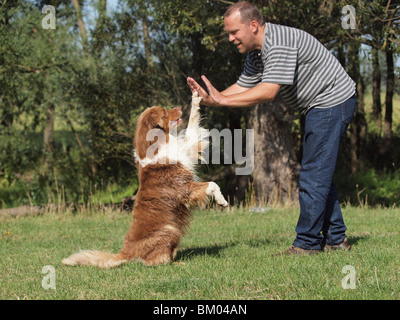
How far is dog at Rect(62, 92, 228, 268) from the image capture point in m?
4.89

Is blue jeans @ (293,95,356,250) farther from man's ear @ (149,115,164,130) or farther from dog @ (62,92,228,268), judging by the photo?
man's ear @ (149,115,164,130)

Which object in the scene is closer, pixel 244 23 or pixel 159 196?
pixel 244 23

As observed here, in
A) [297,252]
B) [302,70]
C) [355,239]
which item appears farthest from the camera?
[355,239]

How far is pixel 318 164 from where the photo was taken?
4.86m

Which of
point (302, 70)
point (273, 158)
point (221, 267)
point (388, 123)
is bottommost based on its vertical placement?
point (221, 267)

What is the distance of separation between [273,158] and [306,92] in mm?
6037

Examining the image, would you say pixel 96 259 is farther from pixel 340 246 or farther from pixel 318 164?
pixel 340 246

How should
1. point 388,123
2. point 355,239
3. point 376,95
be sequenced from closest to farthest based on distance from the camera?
point 355,239
point 388,123
point 376,95

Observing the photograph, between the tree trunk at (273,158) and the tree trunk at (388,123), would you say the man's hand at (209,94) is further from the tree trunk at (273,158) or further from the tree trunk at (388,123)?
the tree trunk at (388,123)

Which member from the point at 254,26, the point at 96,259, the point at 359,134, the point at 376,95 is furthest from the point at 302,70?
the point at 376,95

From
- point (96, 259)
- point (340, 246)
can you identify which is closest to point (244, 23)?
point (340, 246)

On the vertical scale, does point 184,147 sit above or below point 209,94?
below
